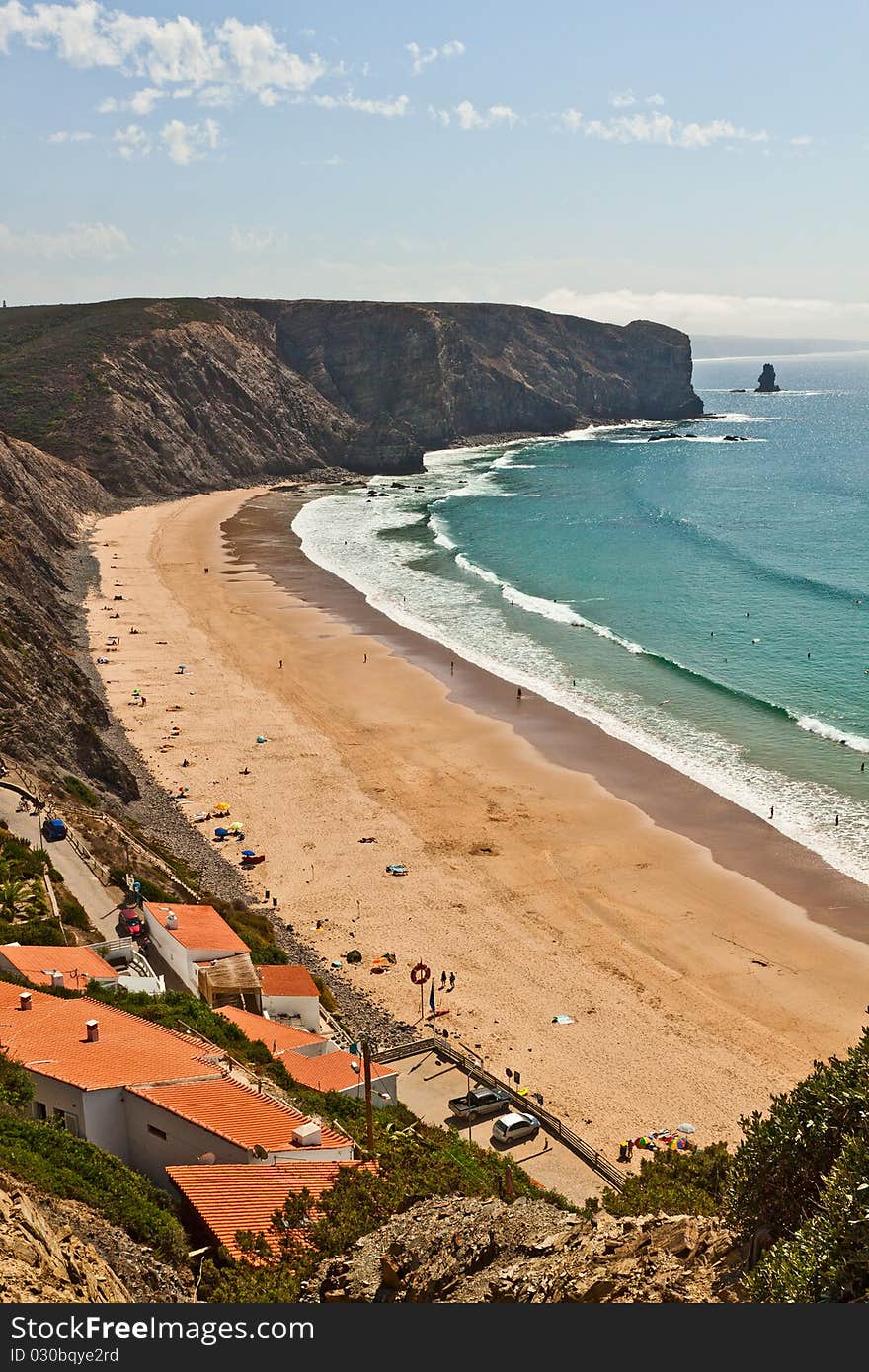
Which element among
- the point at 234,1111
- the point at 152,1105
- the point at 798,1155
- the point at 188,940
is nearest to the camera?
the point at 798,1155

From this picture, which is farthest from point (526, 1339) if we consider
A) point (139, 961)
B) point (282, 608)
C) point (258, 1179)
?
point (282, 608)

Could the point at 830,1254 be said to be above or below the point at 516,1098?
above

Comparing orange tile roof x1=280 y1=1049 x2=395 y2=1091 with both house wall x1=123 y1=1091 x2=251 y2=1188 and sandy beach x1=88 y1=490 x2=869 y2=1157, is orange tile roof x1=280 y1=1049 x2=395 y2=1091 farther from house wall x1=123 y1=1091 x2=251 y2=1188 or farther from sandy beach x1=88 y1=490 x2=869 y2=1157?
house wall x1=123 y1=1091 x2=251 y2=1188

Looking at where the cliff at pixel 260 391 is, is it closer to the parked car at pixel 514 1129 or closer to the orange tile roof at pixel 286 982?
the orange tile roof at pixel 286 982

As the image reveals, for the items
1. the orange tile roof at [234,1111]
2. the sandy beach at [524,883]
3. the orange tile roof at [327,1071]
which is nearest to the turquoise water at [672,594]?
the sandy beach at [524,883]

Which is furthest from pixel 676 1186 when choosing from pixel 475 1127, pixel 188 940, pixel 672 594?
pixel 672 594

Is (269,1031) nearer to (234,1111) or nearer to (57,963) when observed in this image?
(57,963)

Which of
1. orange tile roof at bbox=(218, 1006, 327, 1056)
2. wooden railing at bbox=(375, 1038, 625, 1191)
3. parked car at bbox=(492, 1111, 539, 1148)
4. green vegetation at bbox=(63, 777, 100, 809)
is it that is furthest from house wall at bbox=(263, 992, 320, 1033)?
green vegetation at bbox=(63, 777, 100, 809)
